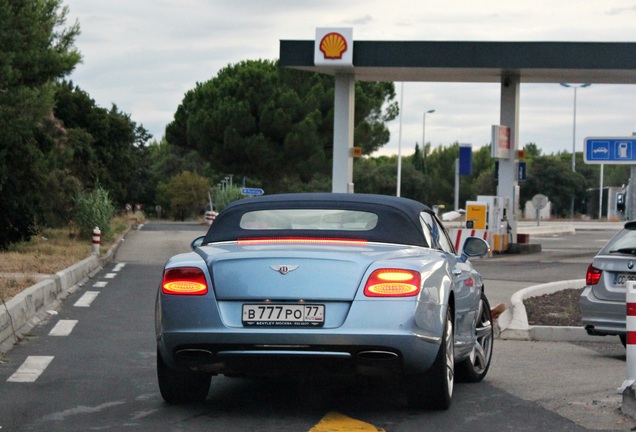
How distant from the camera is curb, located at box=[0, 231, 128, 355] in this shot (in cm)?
1141

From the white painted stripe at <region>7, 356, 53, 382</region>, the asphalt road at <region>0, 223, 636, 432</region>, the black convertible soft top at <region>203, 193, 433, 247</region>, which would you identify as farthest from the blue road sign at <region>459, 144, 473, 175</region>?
the black convertible soft top at <region>203, 193, 433, 247</region>

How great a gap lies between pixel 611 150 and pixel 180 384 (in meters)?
10.8

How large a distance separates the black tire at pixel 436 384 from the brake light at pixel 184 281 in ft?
4.65

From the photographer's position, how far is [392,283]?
716 cm

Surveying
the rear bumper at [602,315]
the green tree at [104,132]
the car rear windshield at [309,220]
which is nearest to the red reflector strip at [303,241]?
the car rear windshield at [309,220]

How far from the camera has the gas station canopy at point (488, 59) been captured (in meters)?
33.2

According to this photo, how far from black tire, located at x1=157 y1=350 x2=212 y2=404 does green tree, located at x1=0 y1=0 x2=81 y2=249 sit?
1869cm

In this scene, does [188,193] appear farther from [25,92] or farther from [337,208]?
[337,208]

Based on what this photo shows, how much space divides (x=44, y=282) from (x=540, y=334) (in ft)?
22.2

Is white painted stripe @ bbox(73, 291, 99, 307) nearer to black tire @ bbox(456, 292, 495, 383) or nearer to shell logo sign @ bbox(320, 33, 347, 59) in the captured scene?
black tire @ bbox(456, 292, 495, 383)

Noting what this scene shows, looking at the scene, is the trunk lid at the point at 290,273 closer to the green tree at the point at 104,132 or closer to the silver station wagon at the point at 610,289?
the silver station wagon at the point at 610,289

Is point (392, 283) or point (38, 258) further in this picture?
point (38, 258)

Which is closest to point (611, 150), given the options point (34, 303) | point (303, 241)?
point (34, 303)

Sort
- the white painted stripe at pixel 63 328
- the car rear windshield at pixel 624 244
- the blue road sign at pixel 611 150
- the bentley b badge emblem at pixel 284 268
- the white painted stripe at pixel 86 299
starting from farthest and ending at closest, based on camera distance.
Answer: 1. the blue road sign at pixel 611 150
2. the white painted stripe at pixel 86 299
3. the white painted stripe at pixel 63 328
4. the car rear windshield at pixel 624 244
5. the bentley b badge emblem at pixel 284 268
